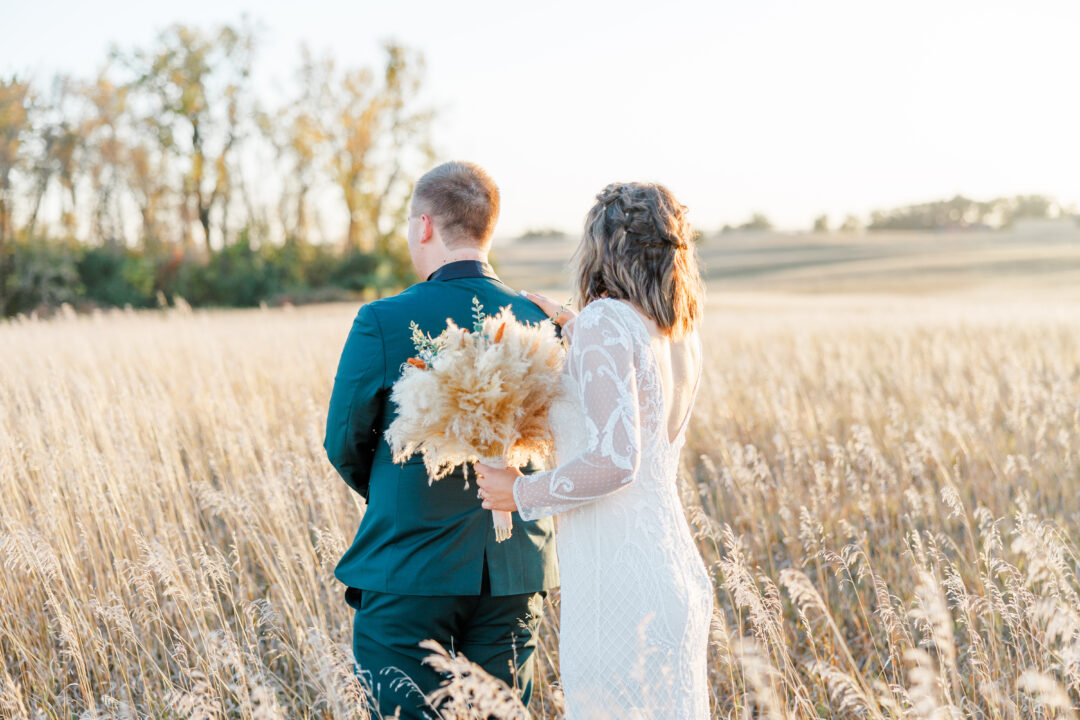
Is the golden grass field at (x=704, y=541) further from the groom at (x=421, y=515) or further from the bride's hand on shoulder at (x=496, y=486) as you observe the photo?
the bride's hand on shoulder at (x=496, y=486)

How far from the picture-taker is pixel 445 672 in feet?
8.29

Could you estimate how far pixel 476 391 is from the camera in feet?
6.59

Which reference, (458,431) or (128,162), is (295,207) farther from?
(458,431)

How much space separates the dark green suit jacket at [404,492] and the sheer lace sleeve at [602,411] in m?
0.47

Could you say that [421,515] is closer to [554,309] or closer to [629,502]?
[629,502]

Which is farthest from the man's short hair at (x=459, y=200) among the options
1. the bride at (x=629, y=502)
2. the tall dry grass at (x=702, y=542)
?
the tall dry grass at (x=702, y=542)

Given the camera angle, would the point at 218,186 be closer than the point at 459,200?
No

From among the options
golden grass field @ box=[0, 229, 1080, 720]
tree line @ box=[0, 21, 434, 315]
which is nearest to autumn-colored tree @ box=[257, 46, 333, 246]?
tree line @ box=[0, 21, 434, 315]

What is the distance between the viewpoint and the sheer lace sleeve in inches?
81.2

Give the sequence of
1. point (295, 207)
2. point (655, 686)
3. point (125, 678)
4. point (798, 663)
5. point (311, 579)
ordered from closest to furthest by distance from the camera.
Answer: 1. point (655, 686)
2. point (125, 678)
3. point (311, 579)
4. point (798, 663)
5. point (295, 207)

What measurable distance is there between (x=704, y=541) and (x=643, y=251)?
299 centimetres

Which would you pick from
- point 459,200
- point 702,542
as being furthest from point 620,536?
point 702,542

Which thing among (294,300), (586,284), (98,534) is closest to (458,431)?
(586,284)

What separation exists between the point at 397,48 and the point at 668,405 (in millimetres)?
34436
